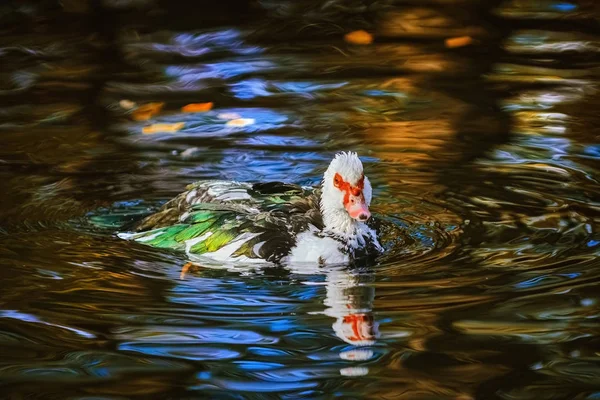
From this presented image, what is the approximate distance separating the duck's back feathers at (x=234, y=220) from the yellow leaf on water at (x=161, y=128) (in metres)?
2.22

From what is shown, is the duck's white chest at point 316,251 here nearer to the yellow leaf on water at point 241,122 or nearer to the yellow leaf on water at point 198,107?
the yellow leaf on water at point 241,122

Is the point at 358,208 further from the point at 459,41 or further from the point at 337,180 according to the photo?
the point at 459,41

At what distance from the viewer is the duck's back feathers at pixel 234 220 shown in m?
7.07

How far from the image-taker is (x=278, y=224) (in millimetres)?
7141

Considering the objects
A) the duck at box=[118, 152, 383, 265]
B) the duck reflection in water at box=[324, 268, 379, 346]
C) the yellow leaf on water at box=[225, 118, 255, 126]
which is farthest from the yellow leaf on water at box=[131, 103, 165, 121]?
the duck reflection in water at box=[324, 268, 379, 346]

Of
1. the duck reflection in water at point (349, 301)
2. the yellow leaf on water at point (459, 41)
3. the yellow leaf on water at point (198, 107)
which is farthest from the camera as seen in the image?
the yellow leaf on water at point (459, 41)

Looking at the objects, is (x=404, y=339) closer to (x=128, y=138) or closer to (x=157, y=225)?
(x=157, y=225)

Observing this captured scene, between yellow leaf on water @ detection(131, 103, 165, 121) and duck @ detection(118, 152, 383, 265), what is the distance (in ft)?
9.34

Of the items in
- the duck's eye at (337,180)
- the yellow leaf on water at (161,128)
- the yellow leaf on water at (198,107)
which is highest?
the duck's eye at (337,180)

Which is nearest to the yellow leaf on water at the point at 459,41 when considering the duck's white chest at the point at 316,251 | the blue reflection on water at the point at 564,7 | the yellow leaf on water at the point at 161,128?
the blue reflection on water at the point at 564,7

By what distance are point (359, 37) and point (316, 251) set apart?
5879mm

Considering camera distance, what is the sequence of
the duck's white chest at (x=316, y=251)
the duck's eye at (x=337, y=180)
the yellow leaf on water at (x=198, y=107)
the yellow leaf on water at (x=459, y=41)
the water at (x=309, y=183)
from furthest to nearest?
the yellow leaf on water at (x=459, y=41)
the yellow leaf on water at (x=198, y=107)
the duck's eye at (x=337, y=180)
the duck's white chest at (x=316, y=251)
the water at (x=309, y=183)

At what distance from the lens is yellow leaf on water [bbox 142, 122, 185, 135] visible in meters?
9.98

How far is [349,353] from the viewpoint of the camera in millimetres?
5715
